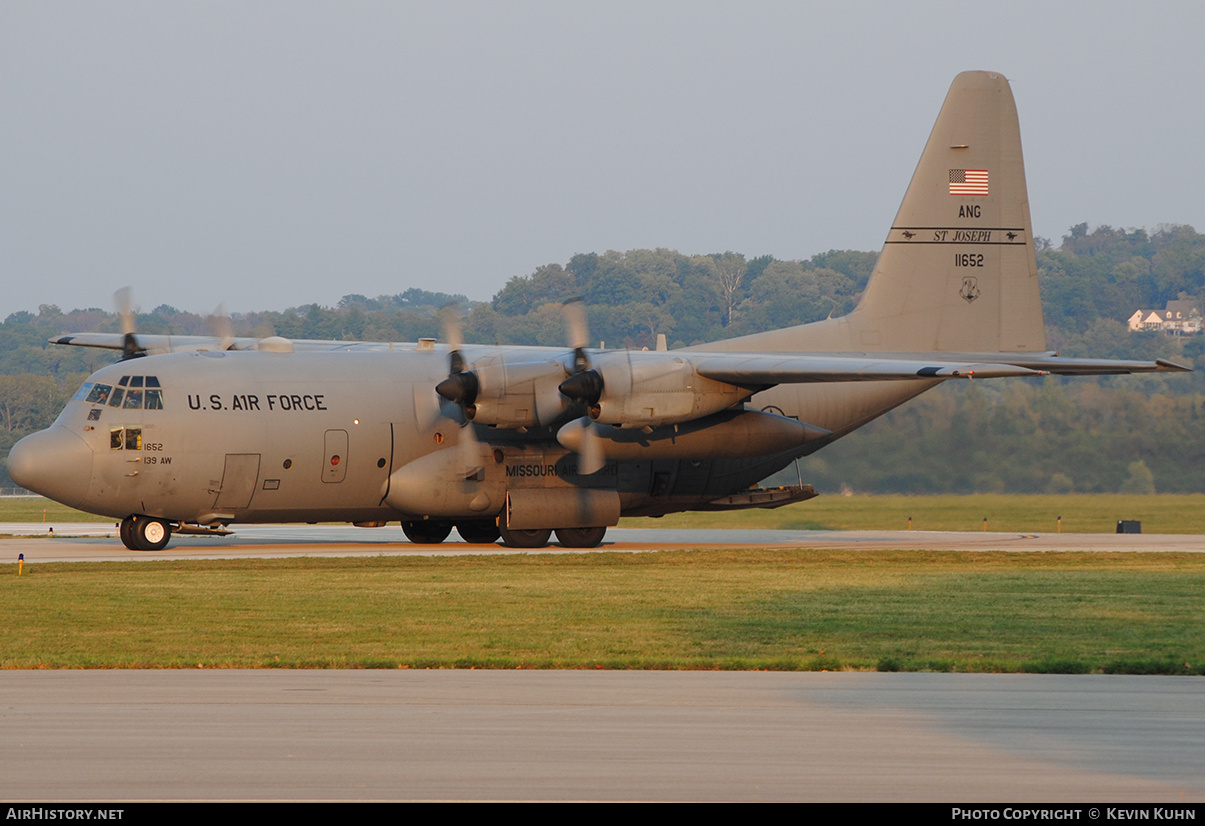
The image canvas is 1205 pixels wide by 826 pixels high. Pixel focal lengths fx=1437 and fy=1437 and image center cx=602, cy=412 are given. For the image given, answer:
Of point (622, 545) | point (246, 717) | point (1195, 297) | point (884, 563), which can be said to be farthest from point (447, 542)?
point (1195, 297)

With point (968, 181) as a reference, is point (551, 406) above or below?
below

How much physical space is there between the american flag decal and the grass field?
7.63 meters

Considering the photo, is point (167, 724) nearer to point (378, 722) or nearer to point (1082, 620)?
point (378, 722)

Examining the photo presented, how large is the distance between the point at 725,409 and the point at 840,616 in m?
10.7

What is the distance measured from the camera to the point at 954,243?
31.8m

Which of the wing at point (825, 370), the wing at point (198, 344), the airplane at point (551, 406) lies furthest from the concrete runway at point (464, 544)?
the wing at point (825, 370)

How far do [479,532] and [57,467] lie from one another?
9036 mm

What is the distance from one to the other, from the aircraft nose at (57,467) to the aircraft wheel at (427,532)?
24.4ft

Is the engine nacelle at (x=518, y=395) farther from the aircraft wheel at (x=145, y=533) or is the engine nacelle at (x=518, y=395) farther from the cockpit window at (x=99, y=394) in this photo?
the cockpit window at (x=99, y=394)

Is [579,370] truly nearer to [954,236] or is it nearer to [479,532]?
[479,532]

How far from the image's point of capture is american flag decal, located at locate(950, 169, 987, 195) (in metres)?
31.6

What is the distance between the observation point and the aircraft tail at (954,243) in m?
31.6

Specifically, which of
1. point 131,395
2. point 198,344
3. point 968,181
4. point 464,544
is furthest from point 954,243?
point 131,395

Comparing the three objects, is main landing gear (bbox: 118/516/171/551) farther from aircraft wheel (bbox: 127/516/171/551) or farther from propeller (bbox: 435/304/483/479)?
propeller (bbox: 435/304/483/479)
